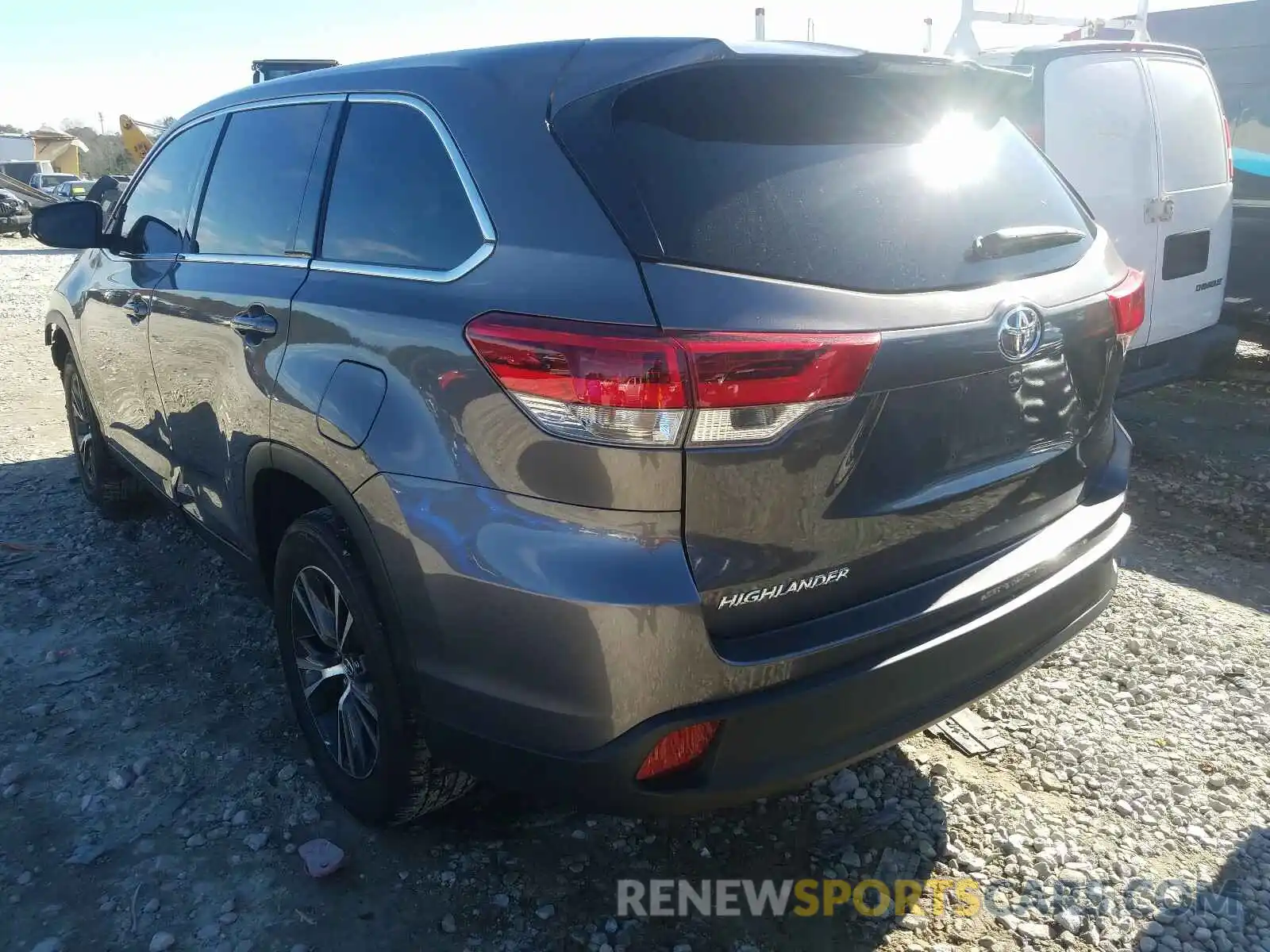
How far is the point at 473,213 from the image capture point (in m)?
2.12

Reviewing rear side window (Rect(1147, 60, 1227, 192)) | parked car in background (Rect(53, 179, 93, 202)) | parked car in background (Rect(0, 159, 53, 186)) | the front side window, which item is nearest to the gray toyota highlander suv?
the front side window

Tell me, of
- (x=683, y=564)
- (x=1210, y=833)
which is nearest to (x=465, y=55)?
(x=683, y=564)

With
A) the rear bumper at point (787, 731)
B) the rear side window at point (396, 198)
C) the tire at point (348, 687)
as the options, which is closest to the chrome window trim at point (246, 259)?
the rear side window at point (396, 198)

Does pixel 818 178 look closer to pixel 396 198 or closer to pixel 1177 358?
pixel 396 198

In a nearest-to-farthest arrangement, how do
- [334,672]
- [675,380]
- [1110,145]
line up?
[675,380]
[334,672]
[1110,145]

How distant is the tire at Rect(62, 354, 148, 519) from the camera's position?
4700 mm

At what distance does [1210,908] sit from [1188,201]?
4.01 meters

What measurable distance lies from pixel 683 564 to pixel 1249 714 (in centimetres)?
219

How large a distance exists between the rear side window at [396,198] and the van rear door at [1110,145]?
11.6 ft

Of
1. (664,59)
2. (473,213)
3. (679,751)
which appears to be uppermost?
(664,59)

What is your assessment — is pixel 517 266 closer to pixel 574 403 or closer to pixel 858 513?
pixel 574 403

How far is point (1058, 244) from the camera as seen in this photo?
92.9 inches

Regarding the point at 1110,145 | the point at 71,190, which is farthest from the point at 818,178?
the point at 71,190

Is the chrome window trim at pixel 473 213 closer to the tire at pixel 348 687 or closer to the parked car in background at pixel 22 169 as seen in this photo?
the tire at pixel 348 687
